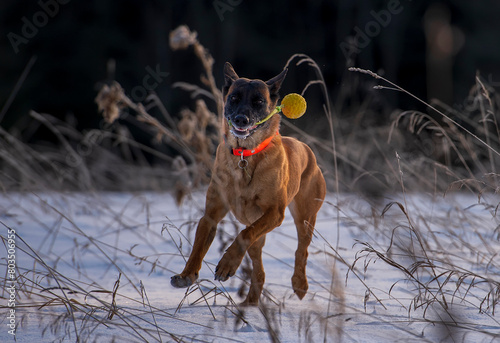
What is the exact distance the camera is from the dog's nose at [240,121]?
287 cm

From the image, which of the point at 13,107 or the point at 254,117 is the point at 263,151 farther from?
the point at 13,107

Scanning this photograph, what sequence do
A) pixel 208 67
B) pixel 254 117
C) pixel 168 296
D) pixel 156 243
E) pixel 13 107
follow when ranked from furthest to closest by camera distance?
pixel 13 107, pixel 156 243, pixel 208 67, pixel 168 296, pixel 254 117

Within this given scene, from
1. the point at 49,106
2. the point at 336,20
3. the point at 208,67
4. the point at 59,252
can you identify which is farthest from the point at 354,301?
the point at 49,106

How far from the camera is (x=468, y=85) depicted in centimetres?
1705

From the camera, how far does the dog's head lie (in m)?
2.90

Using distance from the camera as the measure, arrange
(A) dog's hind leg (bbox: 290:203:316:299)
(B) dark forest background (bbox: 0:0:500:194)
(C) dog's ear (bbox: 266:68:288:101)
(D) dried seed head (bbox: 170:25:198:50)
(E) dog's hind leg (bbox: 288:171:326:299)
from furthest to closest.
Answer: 1. (B) dark forest background (bbox: 0:0:500:194)
2. (D) dried seed head (bbox: 170:25:198:50)
3. (E) dog's hind leg (bbox: 288:171:326:299)
4. (A) dog's hind leg (bbox: 290:203:316:299)
5. (C) dog's ear (bbox: 266:68:288:101)

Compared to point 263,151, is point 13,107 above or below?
above

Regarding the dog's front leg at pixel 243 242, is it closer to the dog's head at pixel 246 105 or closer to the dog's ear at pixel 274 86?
the dog's head at pixel 246 105

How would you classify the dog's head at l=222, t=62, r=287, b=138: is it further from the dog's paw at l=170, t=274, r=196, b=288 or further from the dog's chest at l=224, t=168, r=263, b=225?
the dog's paw at l=170, t=274, r=196, b=288

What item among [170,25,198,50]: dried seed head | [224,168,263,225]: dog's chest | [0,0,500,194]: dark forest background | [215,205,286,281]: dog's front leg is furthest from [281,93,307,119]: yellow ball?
[0,0,500,194]: dark forest background

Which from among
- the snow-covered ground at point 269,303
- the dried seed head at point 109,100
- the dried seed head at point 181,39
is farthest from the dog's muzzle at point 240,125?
the dried seed head at point 109,100

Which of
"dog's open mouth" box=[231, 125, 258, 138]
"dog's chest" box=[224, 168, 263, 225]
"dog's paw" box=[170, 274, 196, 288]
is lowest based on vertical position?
"dog's paw" box=[170, 274, 196, 288]

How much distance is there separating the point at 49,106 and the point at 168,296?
49.0 ft

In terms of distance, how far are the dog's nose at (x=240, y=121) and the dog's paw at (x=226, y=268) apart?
0.69 metres
